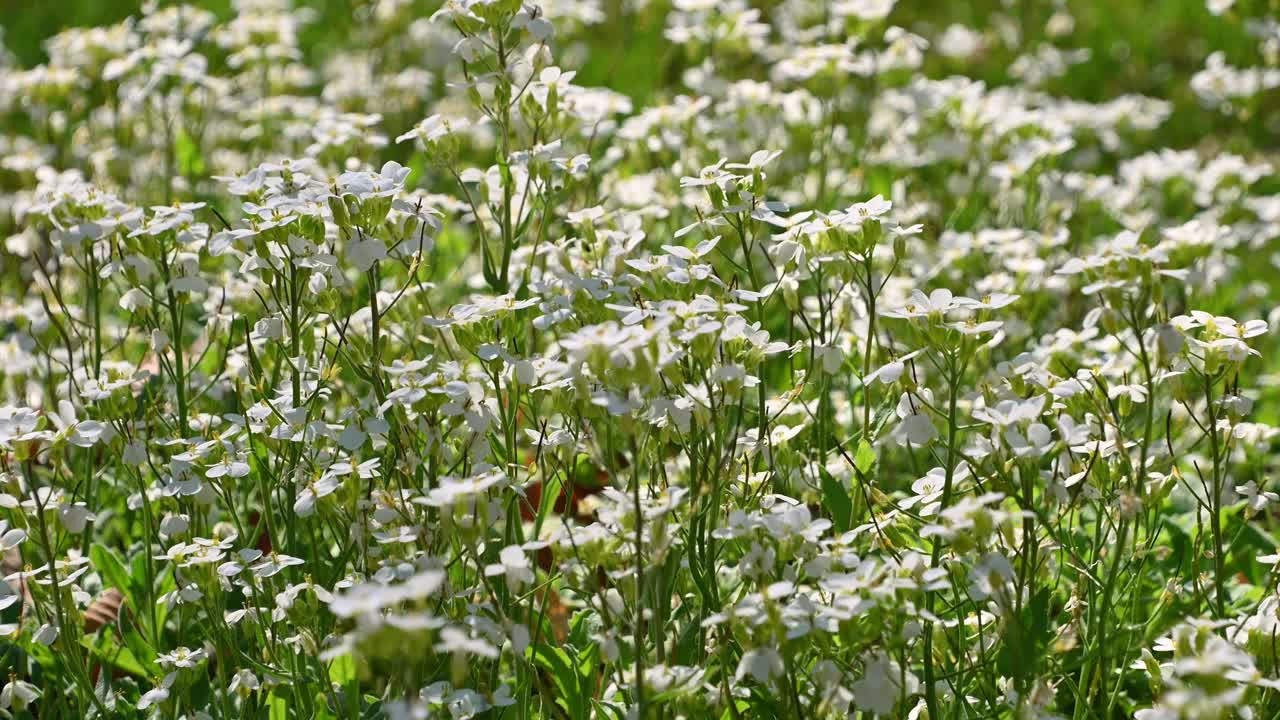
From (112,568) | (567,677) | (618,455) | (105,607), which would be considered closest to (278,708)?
(567,677)

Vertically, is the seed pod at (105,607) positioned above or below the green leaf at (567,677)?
below

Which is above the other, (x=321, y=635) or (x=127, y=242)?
(x=127, y=242)

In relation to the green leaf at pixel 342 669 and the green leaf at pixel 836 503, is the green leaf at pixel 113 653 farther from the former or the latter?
the green leaf at pixel 836 503

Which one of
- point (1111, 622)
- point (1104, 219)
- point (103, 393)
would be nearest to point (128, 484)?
point (103, 393)

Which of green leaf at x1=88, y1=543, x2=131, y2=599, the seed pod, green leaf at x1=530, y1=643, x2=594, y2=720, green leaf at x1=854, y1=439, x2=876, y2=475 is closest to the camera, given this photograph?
green leaf at x1=530, y1=643, x2=594, y2=720

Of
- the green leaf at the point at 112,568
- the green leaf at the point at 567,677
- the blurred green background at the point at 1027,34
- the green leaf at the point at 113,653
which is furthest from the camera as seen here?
the blurred green background at the point at 1027,34


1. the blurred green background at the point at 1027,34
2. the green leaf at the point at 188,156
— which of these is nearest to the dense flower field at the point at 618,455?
the green leaf at the point at 188,156

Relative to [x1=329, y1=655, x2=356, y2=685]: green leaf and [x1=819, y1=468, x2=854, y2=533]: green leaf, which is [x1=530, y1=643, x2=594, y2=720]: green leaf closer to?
[x1=329, y1=655, x2=356, y2=685]: green leaf

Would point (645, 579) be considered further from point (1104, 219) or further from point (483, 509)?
point (1104, 219)

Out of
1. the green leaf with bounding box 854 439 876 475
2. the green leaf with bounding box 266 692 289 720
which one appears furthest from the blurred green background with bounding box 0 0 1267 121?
the green leaf with bounding box 266 692 289 720
